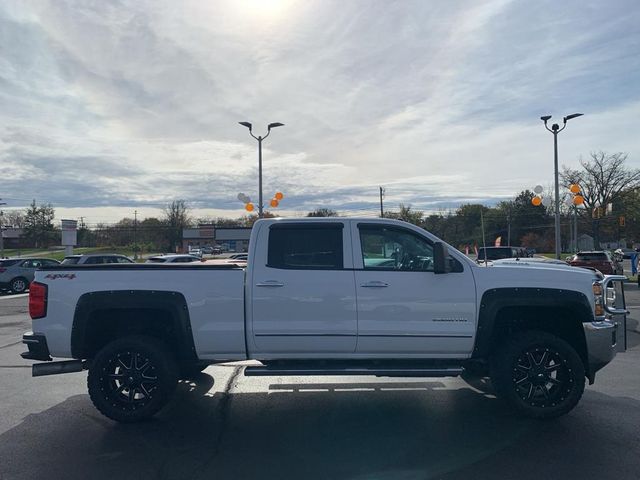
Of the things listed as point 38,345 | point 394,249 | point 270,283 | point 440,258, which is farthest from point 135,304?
Answer: point 440,258

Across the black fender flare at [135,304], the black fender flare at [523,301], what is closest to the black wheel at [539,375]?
the black fender flare at [523,301]

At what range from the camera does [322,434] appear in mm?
4926

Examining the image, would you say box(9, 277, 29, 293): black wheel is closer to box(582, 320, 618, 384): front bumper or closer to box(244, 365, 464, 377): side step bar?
box(244, 365, 464, 377): side step bar

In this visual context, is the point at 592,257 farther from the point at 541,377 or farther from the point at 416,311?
the point at 416,311

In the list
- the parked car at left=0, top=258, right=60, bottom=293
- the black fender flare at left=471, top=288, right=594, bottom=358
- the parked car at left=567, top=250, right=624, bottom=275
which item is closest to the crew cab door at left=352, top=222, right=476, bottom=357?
the black fender flare at left=471, top=288, right=594, bottom=358

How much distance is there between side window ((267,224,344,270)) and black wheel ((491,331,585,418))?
1.99 m

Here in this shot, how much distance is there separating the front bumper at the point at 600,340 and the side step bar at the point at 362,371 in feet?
4.39

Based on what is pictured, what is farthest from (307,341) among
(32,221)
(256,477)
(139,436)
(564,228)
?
(32,221)

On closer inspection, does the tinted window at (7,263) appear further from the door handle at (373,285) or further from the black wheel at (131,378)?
the door handle at (373,285)

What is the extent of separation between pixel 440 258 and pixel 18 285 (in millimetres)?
22150

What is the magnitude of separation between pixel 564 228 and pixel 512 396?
257 ft

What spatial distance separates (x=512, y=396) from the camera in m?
5.13

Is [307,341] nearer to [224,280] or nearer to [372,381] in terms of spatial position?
[224,280]

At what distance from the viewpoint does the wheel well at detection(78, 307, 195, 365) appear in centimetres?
533
